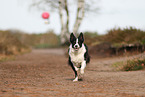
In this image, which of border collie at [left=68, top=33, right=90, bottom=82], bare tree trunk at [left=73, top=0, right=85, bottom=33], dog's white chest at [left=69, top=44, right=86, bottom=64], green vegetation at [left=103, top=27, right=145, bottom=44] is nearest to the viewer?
border collie at [left=68, top=33, right=90, bottom=82]

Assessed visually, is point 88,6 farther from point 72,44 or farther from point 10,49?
point 72,44

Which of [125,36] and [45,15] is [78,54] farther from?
[45,15]

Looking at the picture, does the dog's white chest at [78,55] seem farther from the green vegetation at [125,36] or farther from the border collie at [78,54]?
the green vegetation at [125,36]

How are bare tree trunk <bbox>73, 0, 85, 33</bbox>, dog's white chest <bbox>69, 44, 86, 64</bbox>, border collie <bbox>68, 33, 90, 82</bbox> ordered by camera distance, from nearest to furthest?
border collie <bbox>68, 33, 90, 82</bbox> → dog's white chest <bbox>69, 44, 86, 64</bbox> → bare tree trunk <bbox>73, 0, 85, 33</bbox>

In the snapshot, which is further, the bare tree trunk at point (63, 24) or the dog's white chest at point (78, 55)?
the bare tree trunk at point (63, 24)

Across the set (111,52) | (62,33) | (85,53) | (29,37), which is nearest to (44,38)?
(29,37)

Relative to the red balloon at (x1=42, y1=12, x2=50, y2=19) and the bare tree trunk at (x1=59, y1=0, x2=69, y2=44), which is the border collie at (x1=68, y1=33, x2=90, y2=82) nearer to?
the bare tree trunk at (x1=59, y1=0, x2=69, y2=44)

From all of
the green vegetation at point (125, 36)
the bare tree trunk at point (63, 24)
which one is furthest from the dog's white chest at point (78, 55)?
the bare tree trunk at point (63, 24)

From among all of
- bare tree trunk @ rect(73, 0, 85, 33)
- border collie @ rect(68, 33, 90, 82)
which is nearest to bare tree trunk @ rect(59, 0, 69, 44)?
bare tree trunk @ rect(73, 0, 85, 33)

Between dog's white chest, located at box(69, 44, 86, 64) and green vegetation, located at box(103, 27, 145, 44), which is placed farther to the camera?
green vegetation, located at box(103, 27, 145, 44)

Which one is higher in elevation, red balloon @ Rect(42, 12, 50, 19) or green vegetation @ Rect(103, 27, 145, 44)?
red balloon @ Rect(42, 12, 50, 19)

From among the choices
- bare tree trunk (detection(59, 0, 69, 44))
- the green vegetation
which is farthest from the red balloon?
the green vegetation

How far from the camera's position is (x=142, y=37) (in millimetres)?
15398

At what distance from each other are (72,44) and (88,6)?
17013 millimetres
